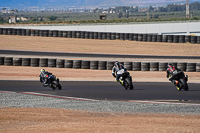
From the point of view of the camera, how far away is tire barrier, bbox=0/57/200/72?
22.8 meters

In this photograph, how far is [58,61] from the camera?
2395 cm

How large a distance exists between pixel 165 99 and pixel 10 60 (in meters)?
12.7

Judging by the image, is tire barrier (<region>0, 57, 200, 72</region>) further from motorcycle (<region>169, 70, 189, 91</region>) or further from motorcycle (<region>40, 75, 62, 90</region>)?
motorcycle (<region>40, 75, 62, 90</region>)

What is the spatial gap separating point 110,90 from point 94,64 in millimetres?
7154

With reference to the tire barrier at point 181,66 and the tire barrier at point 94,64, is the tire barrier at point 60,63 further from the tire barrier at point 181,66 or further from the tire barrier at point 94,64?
the tire barrier at point 181,66

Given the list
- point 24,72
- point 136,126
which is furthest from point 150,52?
point 136,126

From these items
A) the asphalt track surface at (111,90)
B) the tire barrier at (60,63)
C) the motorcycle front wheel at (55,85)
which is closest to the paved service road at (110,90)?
the asphalt track surface at (111,90)

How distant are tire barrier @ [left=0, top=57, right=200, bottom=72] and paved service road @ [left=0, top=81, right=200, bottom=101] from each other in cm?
469

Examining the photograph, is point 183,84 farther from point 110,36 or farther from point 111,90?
point 110,36

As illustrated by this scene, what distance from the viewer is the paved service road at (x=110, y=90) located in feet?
48.7

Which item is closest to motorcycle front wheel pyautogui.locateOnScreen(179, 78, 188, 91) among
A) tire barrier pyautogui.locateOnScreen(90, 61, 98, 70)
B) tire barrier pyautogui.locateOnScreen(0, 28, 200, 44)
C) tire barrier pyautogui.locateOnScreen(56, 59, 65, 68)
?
tire barrier pyautogui.locateOnScreen(90, 61, 98, 70)

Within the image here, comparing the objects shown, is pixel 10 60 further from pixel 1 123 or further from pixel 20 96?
pixel 1 123

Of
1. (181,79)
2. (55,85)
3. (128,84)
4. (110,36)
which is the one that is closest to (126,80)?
(128,84)

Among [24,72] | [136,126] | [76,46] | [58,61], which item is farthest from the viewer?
[76,46]
